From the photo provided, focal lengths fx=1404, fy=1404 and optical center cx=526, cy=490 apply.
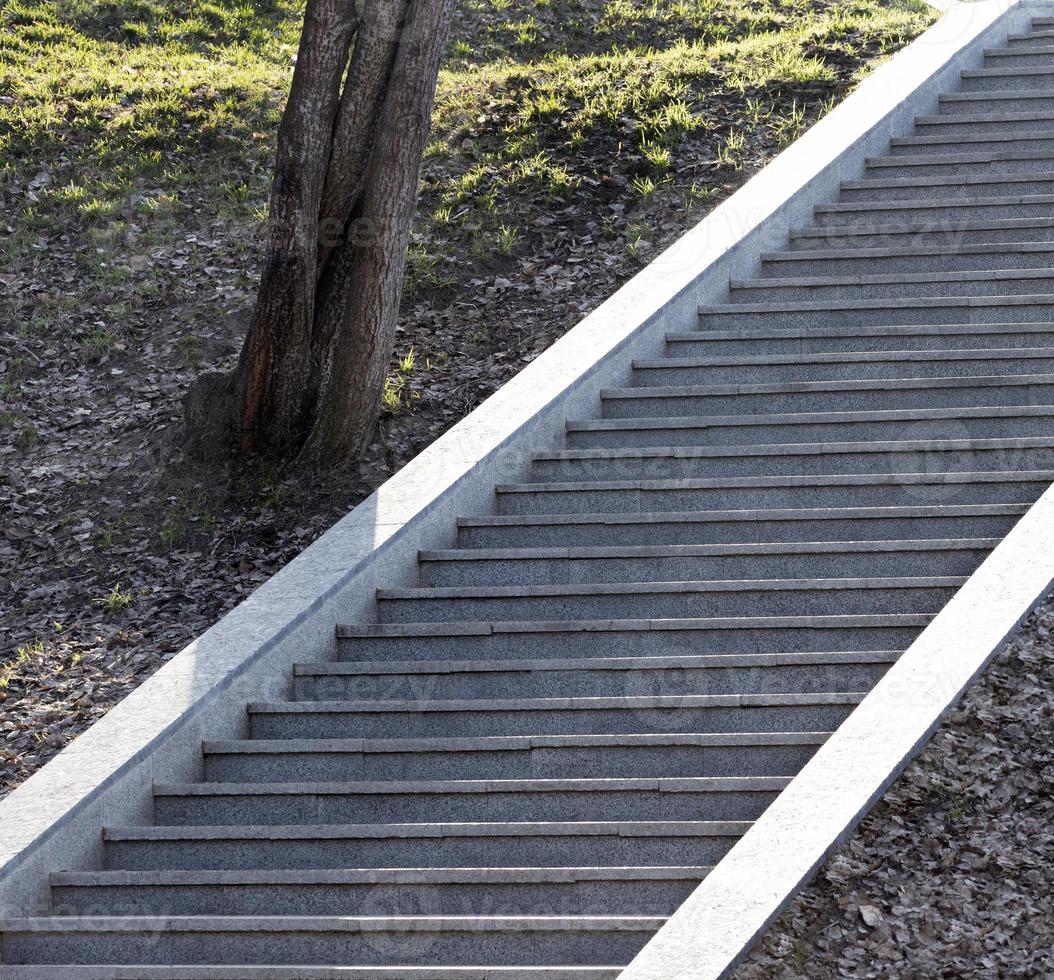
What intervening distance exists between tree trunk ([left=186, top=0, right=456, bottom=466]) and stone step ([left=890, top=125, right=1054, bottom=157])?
3.69 m

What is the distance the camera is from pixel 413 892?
186 inches

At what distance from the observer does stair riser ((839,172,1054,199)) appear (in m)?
8.93

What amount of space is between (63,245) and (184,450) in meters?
3.31

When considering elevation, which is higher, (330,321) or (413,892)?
(330,321)

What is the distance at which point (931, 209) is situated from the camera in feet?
29.3

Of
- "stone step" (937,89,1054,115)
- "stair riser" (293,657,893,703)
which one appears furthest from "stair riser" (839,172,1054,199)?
"stair riser" (293,657,893,703)

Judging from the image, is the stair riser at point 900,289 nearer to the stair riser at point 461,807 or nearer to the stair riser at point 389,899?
the stair riser at point 461,807

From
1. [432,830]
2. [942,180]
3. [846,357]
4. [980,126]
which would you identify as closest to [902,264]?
[942,180]

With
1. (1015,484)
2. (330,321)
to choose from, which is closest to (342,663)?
(330,321)

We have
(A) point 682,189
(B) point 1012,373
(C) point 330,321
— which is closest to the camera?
(B) point 1012,373

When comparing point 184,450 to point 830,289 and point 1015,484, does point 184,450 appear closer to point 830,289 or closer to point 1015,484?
point 830,289

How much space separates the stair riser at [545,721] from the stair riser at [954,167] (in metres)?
5.17

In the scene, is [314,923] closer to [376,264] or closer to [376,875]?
[376,875]

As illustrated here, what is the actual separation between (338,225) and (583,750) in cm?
380
